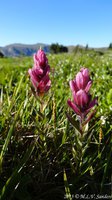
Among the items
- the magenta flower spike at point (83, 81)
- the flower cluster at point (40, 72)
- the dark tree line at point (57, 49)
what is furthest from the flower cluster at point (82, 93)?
the dark tree line at point (57, 49)

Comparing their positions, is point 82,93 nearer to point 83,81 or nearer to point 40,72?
point 83,81

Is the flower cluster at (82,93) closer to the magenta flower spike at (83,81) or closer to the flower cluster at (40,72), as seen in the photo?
the magenta flower spike at (83,81)

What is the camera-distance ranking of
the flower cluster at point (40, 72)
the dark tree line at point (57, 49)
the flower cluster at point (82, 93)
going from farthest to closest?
1. the dark tree line at point (57, 49)
2. the flower cluster at point (40, 72)
3. the flower cluster at point (82, 93)

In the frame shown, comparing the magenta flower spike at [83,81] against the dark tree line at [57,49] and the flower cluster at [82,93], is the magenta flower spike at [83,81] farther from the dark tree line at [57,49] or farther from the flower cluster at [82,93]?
the dark tree line at [57,49]

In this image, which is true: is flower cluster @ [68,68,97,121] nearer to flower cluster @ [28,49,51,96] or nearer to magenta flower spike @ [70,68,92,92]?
magenta flower spike @ [70,68,92,92]

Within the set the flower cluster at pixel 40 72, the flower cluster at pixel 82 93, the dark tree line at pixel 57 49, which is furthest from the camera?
the dark tree line at pixel 57 49

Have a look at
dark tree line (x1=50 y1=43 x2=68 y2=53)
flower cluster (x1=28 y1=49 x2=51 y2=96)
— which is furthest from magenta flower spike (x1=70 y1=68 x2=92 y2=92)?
dark tree line (x1=50 y1=43 x2=68 y2=53)

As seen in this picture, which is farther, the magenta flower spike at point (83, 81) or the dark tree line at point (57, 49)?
the dark tree line at point (57, 49)

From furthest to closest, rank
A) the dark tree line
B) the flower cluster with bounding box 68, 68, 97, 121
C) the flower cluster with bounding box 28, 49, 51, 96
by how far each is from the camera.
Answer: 1. the dark tree line
2. the flower cluster with bounding box 28, 49, 51, 96
3. the flower cluster with bounding box 68, 68, 97, 121

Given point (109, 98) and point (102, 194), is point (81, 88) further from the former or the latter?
point (109, 98)
